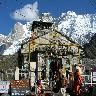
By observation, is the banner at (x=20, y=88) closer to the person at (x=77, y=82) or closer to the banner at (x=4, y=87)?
the banner at (x=4, y=87)

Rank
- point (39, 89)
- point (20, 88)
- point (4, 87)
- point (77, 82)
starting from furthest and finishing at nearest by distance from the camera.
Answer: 1. point (4, 87)
2. point (39, 89)
3. point (20, 88)
4. point (77, 82)

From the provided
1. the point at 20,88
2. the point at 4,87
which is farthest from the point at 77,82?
the point at 4,87

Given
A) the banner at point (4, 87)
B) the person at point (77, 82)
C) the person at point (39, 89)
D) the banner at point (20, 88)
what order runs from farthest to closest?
the banner at point (4, 87) → the person at point (39, 89) → the banner at point (20, 88) → the person at point (77, 82)

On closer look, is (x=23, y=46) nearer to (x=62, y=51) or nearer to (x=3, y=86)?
(x=62, y=51)

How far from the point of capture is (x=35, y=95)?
2580cm

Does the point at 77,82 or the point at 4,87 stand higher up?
the point at 77,82

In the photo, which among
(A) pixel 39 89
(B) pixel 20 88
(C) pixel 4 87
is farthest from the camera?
(C) pixel 4 87

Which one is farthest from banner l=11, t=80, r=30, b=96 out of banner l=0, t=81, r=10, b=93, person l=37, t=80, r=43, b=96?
person l=37, t=80, r=43, b=96

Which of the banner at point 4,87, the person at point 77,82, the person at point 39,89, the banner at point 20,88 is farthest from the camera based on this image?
the banner at point 4,87

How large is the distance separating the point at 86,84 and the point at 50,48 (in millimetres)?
26457

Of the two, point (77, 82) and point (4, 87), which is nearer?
point (77, 82)

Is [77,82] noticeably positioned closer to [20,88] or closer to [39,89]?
[39,89]

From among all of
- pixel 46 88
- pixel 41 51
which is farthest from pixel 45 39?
pixel 46 88

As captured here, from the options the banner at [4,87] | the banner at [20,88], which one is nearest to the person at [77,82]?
the banner at [20,88]
